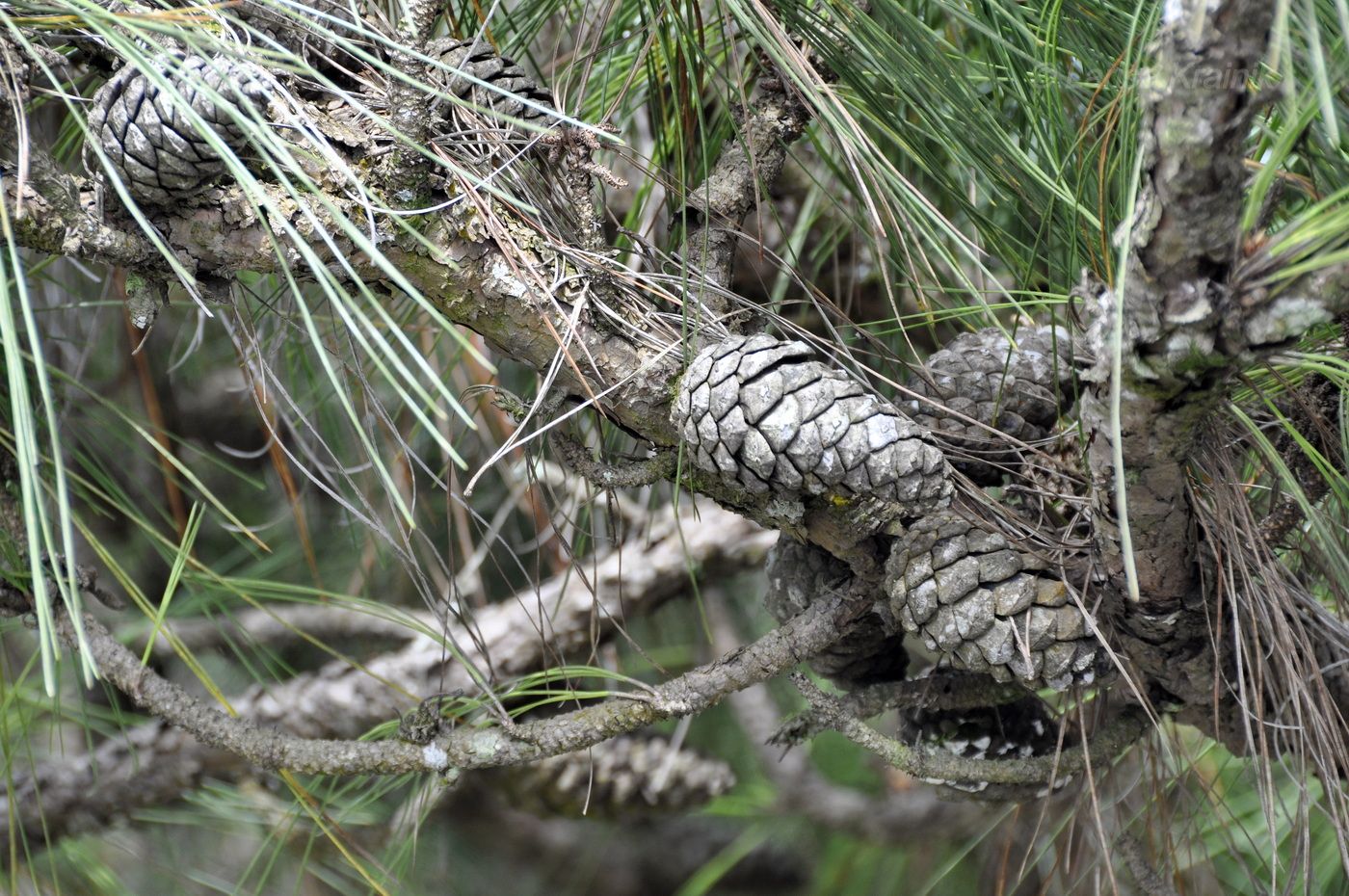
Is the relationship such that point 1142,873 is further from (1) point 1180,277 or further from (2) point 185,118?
(2) point 185,118

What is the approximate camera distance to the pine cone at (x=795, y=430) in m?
0.45

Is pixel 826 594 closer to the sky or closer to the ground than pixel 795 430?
closer to the ground

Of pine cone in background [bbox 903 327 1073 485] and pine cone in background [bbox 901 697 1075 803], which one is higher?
pine cone in background [bbox 903 327 1073 485]

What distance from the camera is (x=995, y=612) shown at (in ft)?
1.58

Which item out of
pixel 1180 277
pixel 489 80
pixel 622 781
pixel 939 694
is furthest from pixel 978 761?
pixel 622 781

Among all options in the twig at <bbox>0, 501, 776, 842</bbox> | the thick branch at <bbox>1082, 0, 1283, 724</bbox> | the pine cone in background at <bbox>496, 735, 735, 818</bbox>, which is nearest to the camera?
the thick branch at <bbox>1082, 0, 1283, 724</bbox>

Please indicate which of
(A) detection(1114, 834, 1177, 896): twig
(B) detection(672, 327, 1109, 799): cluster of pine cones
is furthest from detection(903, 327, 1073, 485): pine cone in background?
(A) detection(1114, 834, 1177, 896): twig

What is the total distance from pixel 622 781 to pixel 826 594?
67 cm

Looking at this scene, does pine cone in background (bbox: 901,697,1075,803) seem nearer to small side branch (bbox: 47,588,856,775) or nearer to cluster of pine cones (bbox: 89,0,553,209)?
small side branch (bbox: 47,588,856,775)

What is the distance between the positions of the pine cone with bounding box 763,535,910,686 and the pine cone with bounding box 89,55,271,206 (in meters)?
0.35

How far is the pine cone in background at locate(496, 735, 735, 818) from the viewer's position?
1156mm

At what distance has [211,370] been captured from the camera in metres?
1.35

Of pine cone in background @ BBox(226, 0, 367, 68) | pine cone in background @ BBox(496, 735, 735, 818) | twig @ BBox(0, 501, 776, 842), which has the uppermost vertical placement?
pine cone in background @ BBox(226, 0, 367, 68)

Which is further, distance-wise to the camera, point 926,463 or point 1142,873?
point 1142,873
